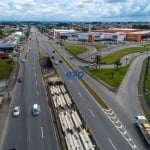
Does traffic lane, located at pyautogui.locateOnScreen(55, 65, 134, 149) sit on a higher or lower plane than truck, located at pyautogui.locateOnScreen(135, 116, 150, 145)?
lower

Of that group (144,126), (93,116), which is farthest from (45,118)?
(144,126)

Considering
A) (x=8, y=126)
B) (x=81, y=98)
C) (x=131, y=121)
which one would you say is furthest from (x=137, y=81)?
(x=8, y=126)

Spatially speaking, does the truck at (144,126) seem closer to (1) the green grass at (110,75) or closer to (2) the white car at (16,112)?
(2) the white car at (16,112)

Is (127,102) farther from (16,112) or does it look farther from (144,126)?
(16,112)

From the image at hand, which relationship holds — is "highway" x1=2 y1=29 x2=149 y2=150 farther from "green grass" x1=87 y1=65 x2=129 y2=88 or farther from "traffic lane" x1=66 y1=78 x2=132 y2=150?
"green grass" x1=87 y1=65 x2=129 y2=88

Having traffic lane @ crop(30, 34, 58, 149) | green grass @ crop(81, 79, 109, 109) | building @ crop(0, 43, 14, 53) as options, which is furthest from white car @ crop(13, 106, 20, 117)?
building @ crop(0, 43, 14, 53)

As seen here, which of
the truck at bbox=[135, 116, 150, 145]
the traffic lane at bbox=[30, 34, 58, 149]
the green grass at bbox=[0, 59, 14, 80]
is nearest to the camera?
the traffic lane at bbox=[30, 34, 58, 149]
